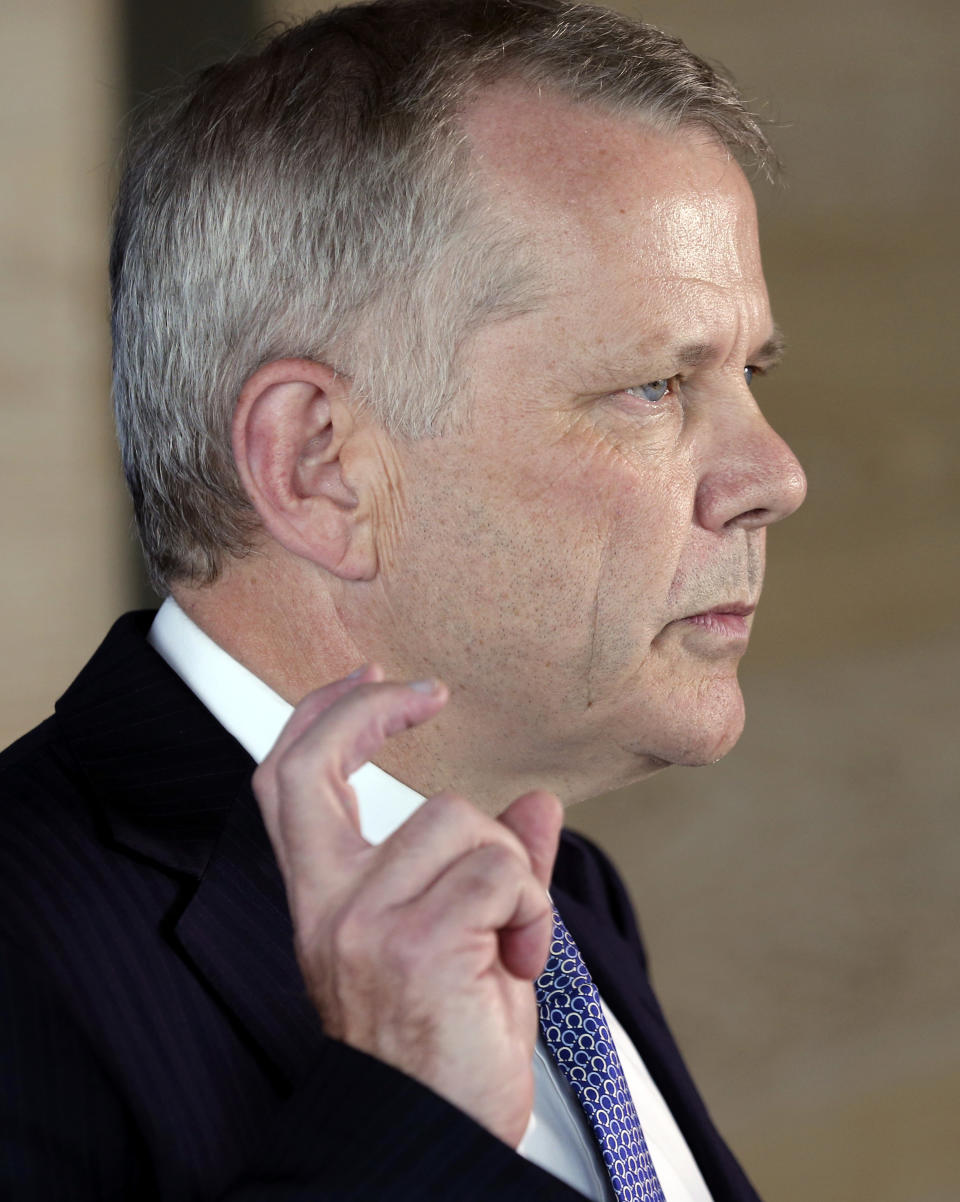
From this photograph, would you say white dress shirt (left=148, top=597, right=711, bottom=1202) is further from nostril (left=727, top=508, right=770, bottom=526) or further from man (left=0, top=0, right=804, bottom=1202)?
nostril (left=727, top=508, right=770, bottom=526)

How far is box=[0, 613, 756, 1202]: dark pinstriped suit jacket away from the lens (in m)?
0.83

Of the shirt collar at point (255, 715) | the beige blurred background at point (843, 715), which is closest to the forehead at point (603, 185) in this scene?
the shirt collar at point (255, 715)

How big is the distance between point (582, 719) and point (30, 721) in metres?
1.25

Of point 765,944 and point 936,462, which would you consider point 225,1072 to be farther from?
point 936,462

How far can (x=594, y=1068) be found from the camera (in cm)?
121

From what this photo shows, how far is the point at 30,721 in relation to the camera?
2229mm

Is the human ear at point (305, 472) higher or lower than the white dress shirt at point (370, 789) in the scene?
higher

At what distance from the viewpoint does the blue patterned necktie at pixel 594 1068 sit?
1.15 metres

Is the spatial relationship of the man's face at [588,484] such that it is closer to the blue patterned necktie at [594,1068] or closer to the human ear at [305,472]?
the human ear at [305,472]

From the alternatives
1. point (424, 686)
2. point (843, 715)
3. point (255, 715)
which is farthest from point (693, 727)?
Result: point (843, 715)

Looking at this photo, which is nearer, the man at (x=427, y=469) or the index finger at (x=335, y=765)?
the index finger at (x=335, y=765)

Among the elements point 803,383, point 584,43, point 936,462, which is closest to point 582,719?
point 584,43

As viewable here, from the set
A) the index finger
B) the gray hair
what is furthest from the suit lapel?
the index finger

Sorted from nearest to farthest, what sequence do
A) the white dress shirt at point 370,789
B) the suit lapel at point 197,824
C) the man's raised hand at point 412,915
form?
the man's raised hand at point 412,915 < the suit lapel at point 197,824 < the white dress shirt at point 370,789
